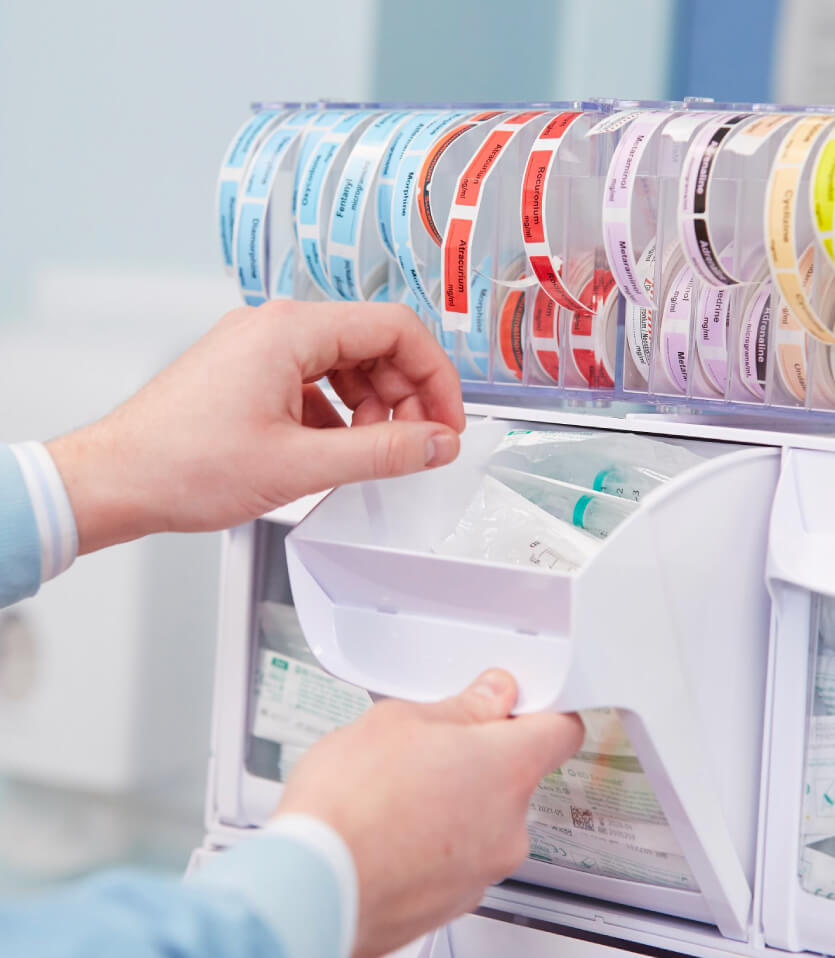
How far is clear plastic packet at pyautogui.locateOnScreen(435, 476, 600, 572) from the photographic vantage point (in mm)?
663

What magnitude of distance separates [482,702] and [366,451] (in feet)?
0.54

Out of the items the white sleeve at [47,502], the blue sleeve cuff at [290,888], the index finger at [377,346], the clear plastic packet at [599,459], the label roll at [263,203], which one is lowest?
the blue sleeve cuff at [290,888]

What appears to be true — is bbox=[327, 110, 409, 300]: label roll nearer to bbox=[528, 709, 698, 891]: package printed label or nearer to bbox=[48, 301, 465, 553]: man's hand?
bbox=[48, 301, 465, 553]: man's hand

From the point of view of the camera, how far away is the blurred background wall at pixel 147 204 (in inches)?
56.5

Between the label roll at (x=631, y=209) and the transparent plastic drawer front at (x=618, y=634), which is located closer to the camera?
the transparent plastic drawer front at (x=618, y=634)

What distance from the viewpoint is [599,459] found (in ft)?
2.39

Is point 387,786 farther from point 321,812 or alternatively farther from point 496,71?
point 496,71

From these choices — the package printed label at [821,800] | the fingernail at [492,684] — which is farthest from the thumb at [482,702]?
the package printed label at [821,800]

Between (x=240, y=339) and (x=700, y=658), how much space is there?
322mm

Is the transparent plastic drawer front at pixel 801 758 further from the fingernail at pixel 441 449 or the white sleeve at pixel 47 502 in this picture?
the white sleeve at pixel 47 502

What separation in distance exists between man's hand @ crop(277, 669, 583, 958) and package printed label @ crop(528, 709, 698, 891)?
15 cm

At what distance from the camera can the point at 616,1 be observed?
1562 millimetres

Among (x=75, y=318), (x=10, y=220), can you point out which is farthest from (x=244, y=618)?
(x=10, y=220)

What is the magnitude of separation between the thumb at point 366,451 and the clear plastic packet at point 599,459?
0.32ft
